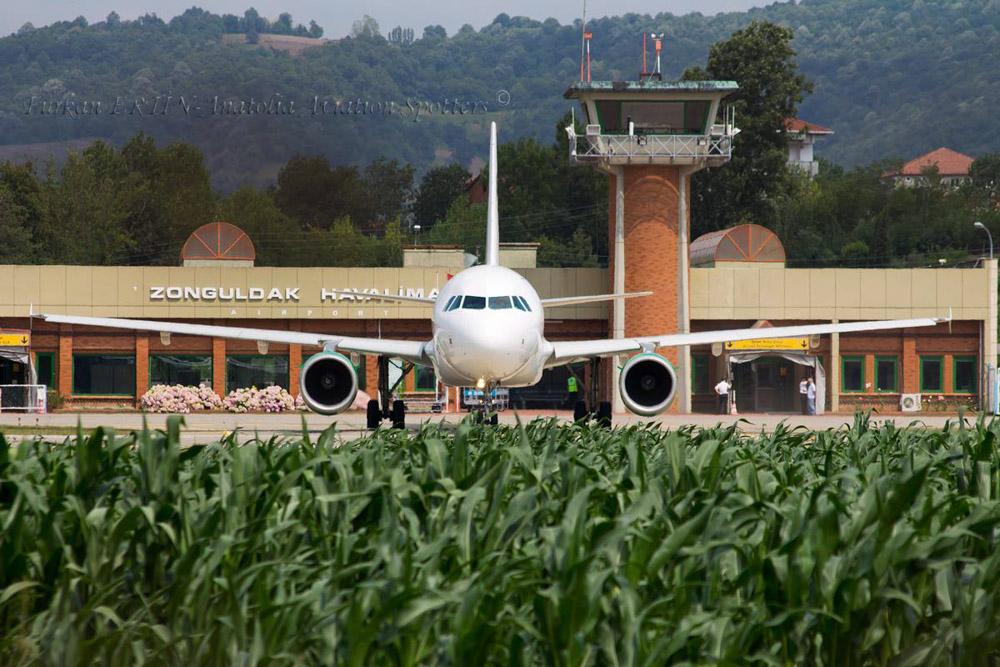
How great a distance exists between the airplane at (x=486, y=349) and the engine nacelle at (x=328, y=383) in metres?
0.02

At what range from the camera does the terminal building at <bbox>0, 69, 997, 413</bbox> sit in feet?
172

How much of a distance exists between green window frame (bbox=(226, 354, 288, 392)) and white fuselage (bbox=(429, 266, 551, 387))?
91.6 ft

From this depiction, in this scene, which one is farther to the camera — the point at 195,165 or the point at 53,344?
the point at 195,165

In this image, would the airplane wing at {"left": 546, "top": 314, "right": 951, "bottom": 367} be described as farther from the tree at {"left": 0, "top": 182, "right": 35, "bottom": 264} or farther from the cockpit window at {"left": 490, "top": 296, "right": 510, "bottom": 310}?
the tree at {"left": 0, "top": 182, "right": 35, "bottom": 264}

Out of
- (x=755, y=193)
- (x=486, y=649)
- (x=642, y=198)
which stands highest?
(x=755, y=193)

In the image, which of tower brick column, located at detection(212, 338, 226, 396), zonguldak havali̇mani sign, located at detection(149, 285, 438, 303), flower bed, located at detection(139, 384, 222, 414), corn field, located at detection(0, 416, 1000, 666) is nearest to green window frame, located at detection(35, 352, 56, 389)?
flower bed, located at detection(139, 384, 222, 414)

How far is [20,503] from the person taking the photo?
26.6ft

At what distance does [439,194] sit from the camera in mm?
150250

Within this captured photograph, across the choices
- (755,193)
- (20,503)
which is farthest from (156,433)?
(755,193)

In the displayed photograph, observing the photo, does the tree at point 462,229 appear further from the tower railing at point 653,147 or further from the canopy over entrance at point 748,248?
the tower railing at point 653,147

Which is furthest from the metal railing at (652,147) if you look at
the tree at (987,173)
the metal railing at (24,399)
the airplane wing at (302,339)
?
the tree at (987,173)

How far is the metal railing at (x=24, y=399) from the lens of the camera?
4831cm

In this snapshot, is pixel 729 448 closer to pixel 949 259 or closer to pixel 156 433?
pixel 156 433

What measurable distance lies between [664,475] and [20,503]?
429cm
